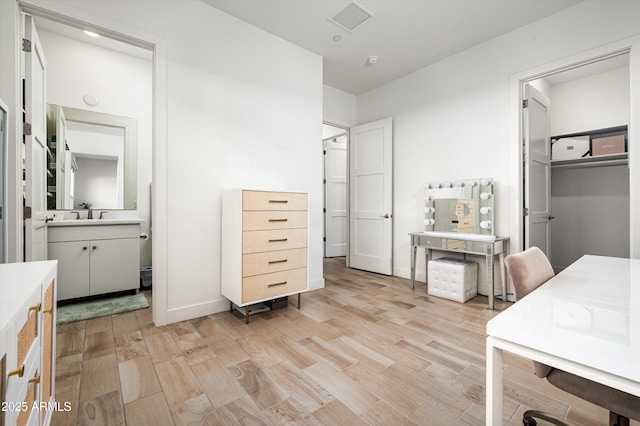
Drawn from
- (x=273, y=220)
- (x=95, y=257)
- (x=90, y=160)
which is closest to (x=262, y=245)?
(x=273, y=220)

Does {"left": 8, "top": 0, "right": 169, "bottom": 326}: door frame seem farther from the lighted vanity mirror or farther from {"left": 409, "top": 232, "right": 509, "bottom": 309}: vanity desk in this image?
the lighted vanity mirror

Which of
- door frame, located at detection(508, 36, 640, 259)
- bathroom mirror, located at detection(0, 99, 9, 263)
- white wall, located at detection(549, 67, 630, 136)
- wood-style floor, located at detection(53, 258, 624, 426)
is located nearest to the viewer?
wood-style floor, located at detection(53, 258, 624, 426)

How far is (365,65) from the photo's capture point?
12.1 feet

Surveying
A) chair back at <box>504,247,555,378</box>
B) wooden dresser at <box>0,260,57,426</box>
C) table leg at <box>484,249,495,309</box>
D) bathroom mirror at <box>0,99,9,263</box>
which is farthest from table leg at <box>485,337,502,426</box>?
table leg at <box>484,249,495,309</box>

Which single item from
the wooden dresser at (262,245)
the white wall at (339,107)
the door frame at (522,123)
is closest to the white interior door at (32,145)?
the wooden dresser at (262,245)

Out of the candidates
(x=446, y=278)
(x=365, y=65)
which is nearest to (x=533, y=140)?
(x=446, y=278)

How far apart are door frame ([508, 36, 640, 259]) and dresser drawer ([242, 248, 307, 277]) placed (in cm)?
231

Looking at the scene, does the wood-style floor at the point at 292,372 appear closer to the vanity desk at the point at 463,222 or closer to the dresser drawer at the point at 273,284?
the dresser drawer at the point at 273,284

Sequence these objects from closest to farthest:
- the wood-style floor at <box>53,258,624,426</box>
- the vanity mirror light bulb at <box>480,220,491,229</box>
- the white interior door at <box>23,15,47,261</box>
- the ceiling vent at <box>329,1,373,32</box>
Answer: the wood-style floor at <box>53,258,624,426</box> < the white interior door at <box>23,15,47,261</box> < the ceiling vent at <box>329,1,373,32</box> < the vanity mirror light bulb at <box>480,220,491,229</box>

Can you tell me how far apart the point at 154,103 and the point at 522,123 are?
3632mm

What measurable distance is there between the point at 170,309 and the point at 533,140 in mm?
4067

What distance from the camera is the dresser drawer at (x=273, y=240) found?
239cm

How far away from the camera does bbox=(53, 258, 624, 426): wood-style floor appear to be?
4.40 feet

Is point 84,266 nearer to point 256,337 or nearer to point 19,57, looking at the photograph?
point 19,57
